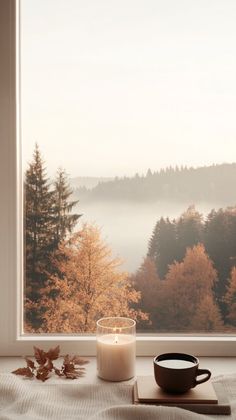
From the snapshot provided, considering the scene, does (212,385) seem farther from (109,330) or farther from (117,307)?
(117,307)

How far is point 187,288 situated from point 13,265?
456mm

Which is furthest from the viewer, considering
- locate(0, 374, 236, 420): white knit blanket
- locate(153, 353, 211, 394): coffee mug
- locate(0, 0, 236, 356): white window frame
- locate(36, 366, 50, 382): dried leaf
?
locate(0, 0, 236, 356): white window frame

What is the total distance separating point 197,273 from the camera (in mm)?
1577

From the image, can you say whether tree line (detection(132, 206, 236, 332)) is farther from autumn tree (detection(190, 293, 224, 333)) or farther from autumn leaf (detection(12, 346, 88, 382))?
autumn leaf (detection(12, 346, 88, 382))

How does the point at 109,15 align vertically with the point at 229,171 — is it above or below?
above

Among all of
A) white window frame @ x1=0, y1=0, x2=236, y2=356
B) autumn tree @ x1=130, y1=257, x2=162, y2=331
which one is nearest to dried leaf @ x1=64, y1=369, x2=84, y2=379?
white window frame @ x1=0, y1=0, x2=236, y2=356

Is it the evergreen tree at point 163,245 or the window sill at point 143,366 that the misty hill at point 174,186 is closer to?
the evergreen tree at point 163,245

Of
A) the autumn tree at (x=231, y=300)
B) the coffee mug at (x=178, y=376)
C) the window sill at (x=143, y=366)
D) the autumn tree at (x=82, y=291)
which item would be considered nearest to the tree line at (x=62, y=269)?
the autumn tree at (x=82, y=291)

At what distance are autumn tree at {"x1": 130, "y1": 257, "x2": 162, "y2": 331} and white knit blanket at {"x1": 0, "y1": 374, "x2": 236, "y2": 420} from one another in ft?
1.02

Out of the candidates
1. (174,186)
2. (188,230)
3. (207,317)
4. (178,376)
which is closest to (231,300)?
(207,317)

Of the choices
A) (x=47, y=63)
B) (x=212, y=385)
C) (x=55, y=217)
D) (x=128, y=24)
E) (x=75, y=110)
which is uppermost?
(x=128, y=24)

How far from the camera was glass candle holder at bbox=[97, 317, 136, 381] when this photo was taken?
1.35 meters

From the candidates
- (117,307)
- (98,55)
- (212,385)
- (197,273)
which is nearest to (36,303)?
(117,307)

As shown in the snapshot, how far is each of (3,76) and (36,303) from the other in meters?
0.59
